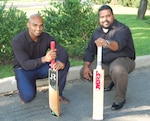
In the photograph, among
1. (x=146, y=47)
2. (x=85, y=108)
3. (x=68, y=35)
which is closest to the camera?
(x=85, y=108)

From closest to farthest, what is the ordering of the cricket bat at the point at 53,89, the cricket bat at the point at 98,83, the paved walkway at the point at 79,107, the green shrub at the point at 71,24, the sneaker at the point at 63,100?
the cricket bat at the point at 98,83, the cricket bat at the point at 53,89, the paved walkway at the point at 79,107, the sneaker at the point at 63,100, the green shrub at the point at 71,24

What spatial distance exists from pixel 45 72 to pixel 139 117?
1.50 metres

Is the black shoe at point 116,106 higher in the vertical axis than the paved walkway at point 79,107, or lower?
higher

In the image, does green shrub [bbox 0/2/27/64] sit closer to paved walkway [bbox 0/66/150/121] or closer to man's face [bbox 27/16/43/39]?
paved walkway [bbox 0/66/150/121]

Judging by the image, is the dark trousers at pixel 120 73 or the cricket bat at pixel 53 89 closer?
the cricket bat at pixel 53 89

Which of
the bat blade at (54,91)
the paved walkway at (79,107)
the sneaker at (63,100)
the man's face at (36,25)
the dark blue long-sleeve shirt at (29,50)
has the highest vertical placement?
the man's face at (36,25)

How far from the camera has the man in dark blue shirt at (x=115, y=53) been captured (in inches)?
184

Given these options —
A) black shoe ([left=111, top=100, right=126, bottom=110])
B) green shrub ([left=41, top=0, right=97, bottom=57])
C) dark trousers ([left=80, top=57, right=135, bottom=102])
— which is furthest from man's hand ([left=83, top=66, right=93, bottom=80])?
green shrub ([left=41, top=0, right=97, bottom=57])

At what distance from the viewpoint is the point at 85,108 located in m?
4.84

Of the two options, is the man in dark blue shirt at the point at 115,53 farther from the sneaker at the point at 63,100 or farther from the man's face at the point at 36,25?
the man's face at the point at 36,25

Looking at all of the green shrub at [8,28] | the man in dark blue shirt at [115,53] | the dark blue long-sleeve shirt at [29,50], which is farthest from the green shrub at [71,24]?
the dark blue long-sleeve shirt at [29,50]

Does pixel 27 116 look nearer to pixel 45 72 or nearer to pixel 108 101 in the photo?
pixel 45 72

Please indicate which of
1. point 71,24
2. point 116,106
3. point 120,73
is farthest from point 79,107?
point 71,24

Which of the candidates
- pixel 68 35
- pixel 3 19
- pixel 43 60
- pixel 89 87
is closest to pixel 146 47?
pixel 68 35
